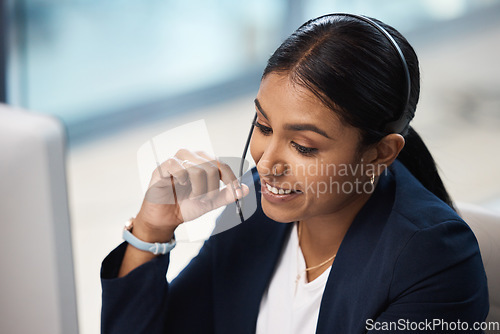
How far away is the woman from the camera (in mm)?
928

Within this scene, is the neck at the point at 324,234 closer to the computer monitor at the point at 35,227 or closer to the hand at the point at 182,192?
the hand at the point at 182,192

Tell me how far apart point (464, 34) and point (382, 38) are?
13.1 ft

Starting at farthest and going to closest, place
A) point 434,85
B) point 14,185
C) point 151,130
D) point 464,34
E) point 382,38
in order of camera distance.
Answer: point 464,34 → point 434,85 → point 151,130 → point 382,38 → point 14,185

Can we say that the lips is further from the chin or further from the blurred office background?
the blurred office background

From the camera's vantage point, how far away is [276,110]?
0.94m

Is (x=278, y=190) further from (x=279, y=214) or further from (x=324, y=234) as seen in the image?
(x=324, y=234)

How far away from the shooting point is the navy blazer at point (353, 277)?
95 centimetres

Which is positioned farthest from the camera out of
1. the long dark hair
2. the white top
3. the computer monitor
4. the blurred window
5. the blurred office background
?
the blurred window

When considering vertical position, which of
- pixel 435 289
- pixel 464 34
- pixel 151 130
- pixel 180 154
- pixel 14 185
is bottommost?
pixel 151 130

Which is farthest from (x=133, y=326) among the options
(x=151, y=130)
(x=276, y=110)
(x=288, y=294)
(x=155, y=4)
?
(x=155, y=4)

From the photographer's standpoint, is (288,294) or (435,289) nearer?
(435,289)

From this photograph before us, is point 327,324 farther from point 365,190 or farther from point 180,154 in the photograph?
point 180,154

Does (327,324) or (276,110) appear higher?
(276,110)

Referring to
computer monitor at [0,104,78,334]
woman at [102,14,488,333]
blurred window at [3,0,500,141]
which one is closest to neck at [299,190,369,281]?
woman at [102,14,488,333]
